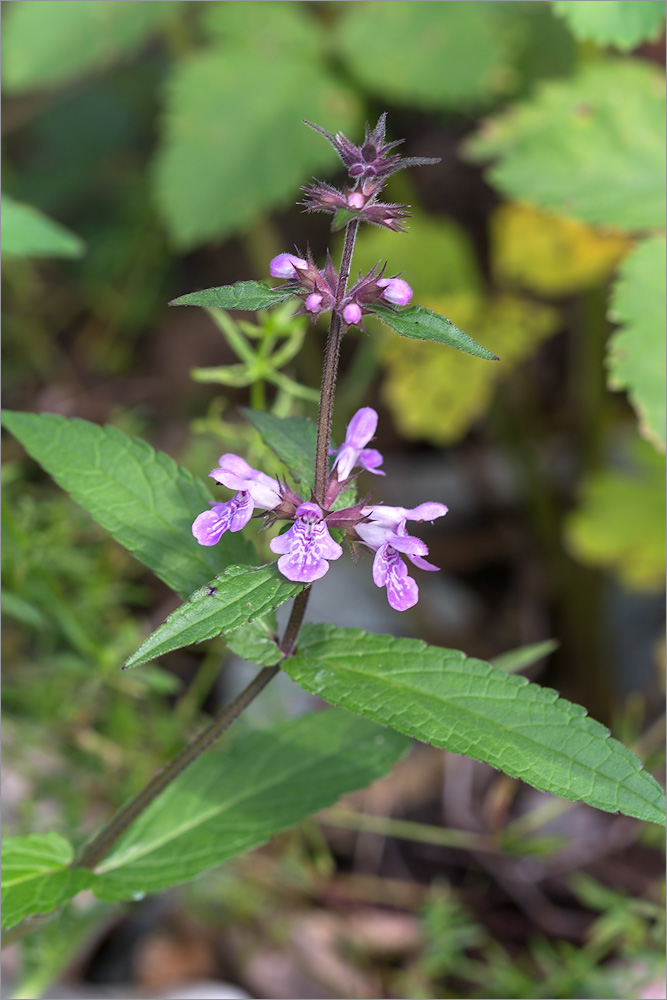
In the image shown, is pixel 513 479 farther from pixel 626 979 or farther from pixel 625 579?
pixel 626 979

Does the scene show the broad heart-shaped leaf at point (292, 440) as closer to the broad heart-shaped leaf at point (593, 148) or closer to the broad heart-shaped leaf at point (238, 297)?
the broad heart-shaped leaf at point (238, 297)

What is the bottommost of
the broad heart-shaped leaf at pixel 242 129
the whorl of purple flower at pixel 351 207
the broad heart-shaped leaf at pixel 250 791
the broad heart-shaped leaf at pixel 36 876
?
the broad heart-shaped leaf at pixel 36 876

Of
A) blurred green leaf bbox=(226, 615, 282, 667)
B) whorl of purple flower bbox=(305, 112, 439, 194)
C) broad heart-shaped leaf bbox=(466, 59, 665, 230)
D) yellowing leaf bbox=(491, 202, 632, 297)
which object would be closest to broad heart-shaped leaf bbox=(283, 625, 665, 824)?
blurred green leaf bbox=(226, 615, 282, 667)

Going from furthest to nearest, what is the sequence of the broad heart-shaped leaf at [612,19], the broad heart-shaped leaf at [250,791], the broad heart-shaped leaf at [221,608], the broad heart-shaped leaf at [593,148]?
the broad heart-shaped leaf at [593,148] < the broad heart-shaped leaf at [612,19] < the broad heart-shaped leaf at [250,791] < the broad heart-shaped leaf at [221,608]

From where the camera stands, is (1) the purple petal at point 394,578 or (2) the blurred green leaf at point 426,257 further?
(2) the blurred green leaf at point 426,257

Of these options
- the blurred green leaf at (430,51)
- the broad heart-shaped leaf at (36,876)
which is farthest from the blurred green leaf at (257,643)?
the blurred green leaf at (430,51)

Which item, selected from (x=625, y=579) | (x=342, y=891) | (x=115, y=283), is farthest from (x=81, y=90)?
(x=342, y=891)

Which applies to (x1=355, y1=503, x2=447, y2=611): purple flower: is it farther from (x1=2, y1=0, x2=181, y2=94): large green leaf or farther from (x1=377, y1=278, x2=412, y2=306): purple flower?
(x1=2, y1=0, x2=181, y2=94): large green leaf
